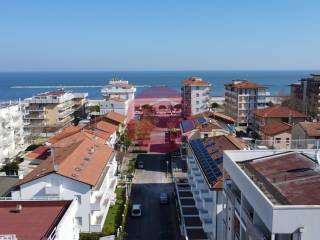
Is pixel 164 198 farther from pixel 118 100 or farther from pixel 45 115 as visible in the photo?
pixel 45 115

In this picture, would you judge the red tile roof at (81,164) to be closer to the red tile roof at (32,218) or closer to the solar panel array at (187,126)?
the red tile roof at (32,218)

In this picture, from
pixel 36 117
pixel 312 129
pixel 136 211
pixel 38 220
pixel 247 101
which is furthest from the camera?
pixel 247 101

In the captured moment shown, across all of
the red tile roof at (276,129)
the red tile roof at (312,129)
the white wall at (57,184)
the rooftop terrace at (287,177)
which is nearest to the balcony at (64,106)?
the red tile roof at (276,129)

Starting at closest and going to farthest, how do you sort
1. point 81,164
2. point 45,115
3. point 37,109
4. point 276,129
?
point 81,164 → point 276,129 → point 45,115 → point 37,109

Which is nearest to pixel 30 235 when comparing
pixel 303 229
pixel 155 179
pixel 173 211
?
pixel 303 229

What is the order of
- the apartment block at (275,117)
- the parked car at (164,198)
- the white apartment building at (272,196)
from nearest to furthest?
1. the white apartment building at (272,196)
2. the parked car at (164,198)
3. the apartment block at (275,117)

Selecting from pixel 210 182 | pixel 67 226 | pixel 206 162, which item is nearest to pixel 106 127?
pixel 206 162

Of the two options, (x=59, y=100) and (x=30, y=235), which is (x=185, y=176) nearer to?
(x=30, y=235)
